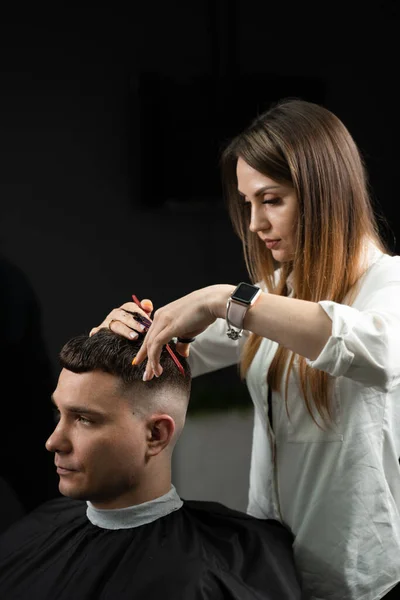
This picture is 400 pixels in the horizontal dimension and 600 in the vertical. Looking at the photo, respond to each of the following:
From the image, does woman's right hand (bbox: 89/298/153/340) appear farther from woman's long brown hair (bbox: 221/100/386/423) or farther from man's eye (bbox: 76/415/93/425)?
woman's long brown hair (bbox: 221/100/386/423)

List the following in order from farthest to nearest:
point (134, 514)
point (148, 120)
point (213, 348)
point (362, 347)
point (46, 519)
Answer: point (148, 120) → point (213, 348) → point (46, 519) → point (134, 514) → point (362, 347)

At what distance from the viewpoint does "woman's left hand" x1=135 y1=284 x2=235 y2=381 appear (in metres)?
1.84

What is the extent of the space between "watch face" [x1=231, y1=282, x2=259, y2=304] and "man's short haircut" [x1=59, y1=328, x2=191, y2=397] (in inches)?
14.9

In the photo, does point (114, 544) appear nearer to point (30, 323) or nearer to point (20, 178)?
point (30, 323)

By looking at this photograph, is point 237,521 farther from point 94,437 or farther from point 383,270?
point 383,270

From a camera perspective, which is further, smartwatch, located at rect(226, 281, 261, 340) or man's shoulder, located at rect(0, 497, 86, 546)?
man's shoulder, located at rect(0, 497, 86, 546)

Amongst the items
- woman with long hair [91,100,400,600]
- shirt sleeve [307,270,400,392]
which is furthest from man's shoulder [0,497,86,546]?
shirt sleeve [307,270,400,392]

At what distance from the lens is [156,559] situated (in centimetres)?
200

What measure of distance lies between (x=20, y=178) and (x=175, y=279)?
72 centimetres

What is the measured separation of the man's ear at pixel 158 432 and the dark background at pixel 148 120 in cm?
94

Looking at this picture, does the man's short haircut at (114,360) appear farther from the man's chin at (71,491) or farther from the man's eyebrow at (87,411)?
the man's chin at (71,491)

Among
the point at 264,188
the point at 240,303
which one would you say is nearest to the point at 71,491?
the point at 240,303

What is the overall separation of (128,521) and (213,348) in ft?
2.18

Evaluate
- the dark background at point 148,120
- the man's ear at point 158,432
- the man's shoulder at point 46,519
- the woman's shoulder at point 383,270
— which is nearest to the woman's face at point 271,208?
the woman's shoulder at point 383,270
